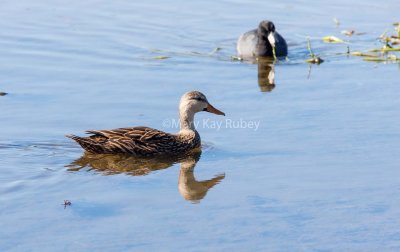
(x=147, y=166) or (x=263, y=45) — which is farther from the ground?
(x=263, y=45)

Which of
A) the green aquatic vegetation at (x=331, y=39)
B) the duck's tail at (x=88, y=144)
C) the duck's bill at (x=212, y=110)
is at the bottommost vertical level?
the duck's tail at (x=88, y=144)

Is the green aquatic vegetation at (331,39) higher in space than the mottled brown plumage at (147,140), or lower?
higher

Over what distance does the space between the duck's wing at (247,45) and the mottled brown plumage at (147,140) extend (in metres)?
5.05

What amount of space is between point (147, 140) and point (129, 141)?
0.21 m

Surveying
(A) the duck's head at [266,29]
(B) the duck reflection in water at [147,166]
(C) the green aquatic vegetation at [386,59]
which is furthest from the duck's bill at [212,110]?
(A) the duck's head at [266,29]

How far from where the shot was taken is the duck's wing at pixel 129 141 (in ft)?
36.9

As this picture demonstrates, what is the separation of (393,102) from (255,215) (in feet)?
14.7

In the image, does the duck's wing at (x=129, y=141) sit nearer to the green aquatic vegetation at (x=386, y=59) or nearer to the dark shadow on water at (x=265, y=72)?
the dark shadow on water at (x=265, y=72)

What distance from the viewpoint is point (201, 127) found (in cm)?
1255

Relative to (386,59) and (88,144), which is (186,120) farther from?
(386,59)

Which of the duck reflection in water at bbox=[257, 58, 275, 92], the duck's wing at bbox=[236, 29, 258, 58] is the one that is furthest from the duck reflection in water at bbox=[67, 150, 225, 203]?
the duck's wing at bbox=[236, 29, 258, 58]

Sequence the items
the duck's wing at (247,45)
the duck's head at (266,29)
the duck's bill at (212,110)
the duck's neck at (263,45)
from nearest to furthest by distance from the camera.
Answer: the duck's bill at (212,110) → the duck's wing at (247,45) → the duck's neck at (263,45) → the duck's head at (266,29)

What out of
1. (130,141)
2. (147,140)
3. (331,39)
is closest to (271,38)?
(331,39)

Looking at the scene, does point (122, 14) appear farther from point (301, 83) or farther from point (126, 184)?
point (126, 184)
